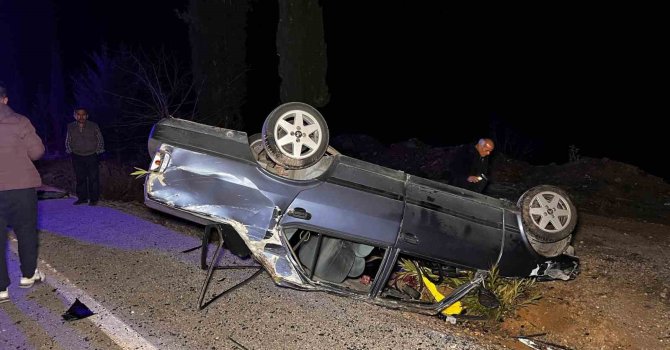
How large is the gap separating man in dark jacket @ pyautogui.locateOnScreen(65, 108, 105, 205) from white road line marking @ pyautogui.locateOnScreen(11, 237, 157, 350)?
2.69m

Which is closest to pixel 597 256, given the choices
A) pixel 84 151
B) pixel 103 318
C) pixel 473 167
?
pixel 473 167

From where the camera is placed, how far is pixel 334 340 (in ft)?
11.6

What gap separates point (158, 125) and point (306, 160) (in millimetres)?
1239

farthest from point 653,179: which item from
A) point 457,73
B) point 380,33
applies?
point 380,33

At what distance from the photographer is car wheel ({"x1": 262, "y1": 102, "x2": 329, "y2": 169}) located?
11.8ft

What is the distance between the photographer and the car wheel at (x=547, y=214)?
4012 millimetres

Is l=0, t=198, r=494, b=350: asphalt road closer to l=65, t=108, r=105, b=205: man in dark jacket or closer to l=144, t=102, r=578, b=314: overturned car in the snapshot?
l=144, t=102, r=578, b=314: overturned car

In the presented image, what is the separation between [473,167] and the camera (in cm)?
584

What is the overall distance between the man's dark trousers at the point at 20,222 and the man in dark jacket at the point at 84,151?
3195 millimetres

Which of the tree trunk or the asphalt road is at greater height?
the tree trunk

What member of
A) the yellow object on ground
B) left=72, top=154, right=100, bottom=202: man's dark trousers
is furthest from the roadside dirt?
left=72, top=154, right=100, bottom=202: man's dark trousers

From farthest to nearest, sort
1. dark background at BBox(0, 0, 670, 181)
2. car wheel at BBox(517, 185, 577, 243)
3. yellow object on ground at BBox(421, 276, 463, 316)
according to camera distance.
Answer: dark background at BBox(0, 0, 670, 181)
yellow object on ground at BBox(421, 276, 463, 316)
car wheel at BBox(517, 185, 577, 243)

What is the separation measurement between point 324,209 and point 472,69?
2410 cm

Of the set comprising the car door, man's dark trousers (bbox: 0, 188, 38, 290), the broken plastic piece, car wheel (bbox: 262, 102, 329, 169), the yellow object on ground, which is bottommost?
the broken plastic piece
